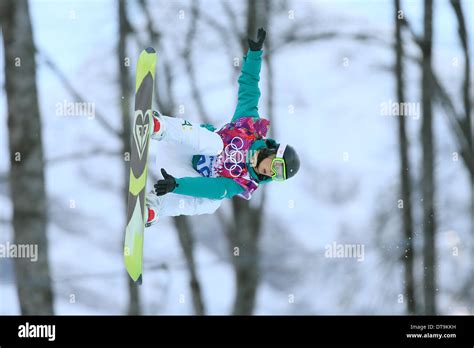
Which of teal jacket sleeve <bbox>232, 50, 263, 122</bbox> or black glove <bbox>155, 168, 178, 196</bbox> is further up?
teal jacket sleeve <bbox>232, 50, 263, 122</bbox>

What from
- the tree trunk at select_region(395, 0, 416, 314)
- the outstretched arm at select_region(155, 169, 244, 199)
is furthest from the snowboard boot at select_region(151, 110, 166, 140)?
the tree trunk at select_region(395, 0, 416, 314)

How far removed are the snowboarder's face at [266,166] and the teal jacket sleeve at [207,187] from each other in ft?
0.54

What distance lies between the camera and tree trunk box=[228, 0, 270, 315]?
32.5 feet

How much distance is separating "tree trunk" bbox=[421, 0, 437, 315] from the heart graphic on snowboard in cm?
490

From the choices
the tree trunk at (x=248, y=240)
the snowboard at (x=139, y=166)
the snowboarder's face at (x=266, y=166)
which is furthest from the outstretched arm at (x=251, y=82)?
the tree trunk at (x=248, y=240)

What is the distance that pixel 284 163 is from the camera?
5.48m

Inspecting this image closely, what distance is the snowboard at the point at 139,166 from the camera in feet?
17.5

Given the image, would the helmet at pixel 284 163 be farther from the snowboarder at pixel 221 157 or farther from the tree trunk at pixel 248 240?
the tree trunk at pixel 248 240

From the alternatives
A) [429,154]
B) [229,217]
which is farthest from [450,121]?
[229,217]

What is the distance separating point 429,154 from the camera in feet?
32.5

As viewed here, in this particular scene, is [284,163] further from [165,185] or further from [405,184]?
[405,184]
